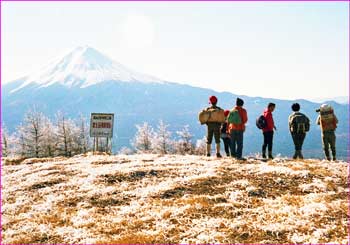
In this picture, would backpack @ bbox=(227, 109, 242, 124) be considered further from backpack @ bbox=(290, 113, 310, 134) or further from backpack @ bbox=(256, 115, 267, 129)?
backpack @ bbox=(290, 113, 310, 134)

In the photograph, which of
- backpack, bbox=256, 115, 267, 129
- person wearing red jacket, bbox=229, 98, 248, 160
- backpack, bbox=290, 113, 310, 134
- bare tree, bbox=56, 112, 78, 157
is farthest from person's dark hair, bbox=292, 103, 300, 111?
bare tree, bbox=56, 112, 78, 157

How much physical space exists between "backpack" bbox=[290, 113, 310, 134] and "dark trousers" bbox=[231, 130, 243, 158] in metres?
3.56

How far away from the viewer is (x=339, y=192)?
18.7 metres

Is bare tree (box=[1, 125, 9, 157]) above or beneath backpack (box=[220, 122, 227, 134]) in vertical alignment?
beneath

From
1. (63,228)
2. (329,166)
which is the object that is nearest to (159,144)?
(329,166)

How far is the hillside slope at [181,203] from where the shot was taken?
1447 centimetres

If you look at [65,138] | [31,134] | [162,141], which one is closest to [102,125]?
[65,138]

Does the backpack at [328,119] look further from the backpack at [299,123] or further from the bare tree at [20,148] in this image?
the bare tree at [20,148]

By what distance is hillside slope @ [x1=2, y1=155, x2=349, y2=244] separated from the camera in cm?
1447

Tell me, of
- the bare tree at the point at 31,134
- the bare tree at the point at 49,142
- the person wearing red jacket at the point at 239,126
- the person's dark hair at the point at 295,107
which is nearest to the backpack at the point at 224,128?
the person wearing red jacket at the point at 239,126

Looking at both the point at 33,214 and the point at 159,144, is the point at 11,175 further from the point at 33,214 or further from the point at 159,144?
the point at 159,144

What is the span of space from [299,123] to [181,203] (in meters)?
13.2

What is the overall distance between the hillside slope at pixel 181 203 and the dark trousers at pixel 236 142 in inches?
62.6

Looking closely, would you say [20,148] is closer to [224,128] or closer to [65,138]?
[65,138]
